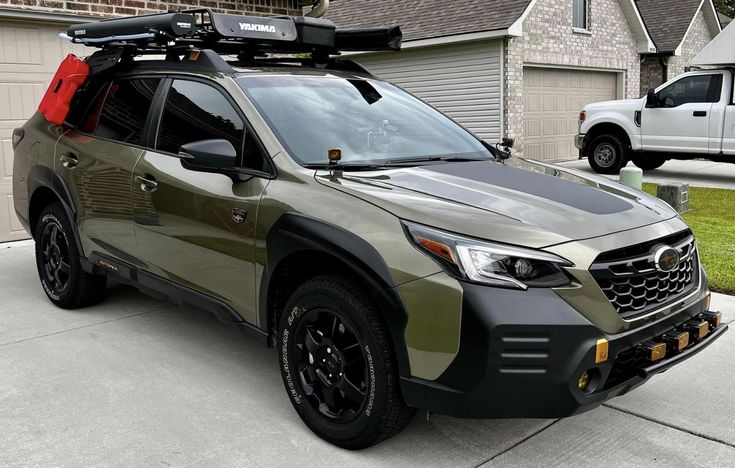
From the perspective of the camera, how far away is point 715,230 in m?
8.39

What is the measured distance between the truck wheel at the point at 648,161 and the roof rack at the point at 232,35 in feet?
37.5

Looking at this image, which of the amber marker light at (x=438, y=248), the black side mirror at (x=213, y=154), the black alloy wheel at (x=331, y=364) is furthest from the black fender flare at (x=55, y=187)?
the amber marker light at (x=438, y=248)

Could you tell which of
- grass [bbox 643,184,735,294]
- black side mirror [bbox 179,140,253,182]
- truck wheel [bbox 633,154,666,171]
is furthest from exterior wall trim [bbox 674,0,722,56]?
black side mirror [bbox 179,140,253,182]

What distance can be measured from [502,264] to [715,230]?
653 cm

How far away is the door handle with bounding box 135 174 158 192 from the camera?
4.32 m

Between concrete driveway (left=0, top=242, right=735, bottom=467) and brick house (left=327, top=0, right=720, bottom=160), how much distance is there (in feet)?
39.0

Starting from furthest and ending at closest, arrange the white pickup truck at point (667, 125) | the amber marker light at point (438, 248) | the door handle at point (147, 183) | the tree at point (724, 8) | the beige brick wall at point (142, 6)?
the tree at point (724, 8) < the white pickup truck at point (667, 125) < the beige brick wall at point (142, 6) < the door handle at point (147, 183) < the amber marker light at point (438, 248)

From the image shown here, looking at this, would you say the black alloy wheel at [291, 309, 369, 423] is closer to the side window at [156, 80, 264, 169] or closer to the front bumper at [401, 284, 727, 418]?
the front bumper at [401, 284, 727, 418]

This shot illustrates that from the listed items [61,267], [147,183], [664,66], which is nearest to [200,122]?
[147,183]

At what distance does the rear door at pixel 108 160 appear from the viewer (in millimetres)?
4617

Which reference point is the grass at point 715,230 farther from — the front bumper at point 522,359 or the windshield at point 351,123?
the front bumper at point 522,359

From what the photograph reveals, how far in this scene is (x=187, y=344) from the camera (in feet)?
16.0

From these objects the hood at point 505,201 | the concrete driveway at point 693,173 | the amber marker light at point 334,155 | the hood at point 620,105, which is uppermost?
the hood at point 620,105

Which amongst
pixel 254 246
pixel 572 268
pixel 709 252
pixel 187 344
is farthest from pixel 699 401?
pixel 709 252
